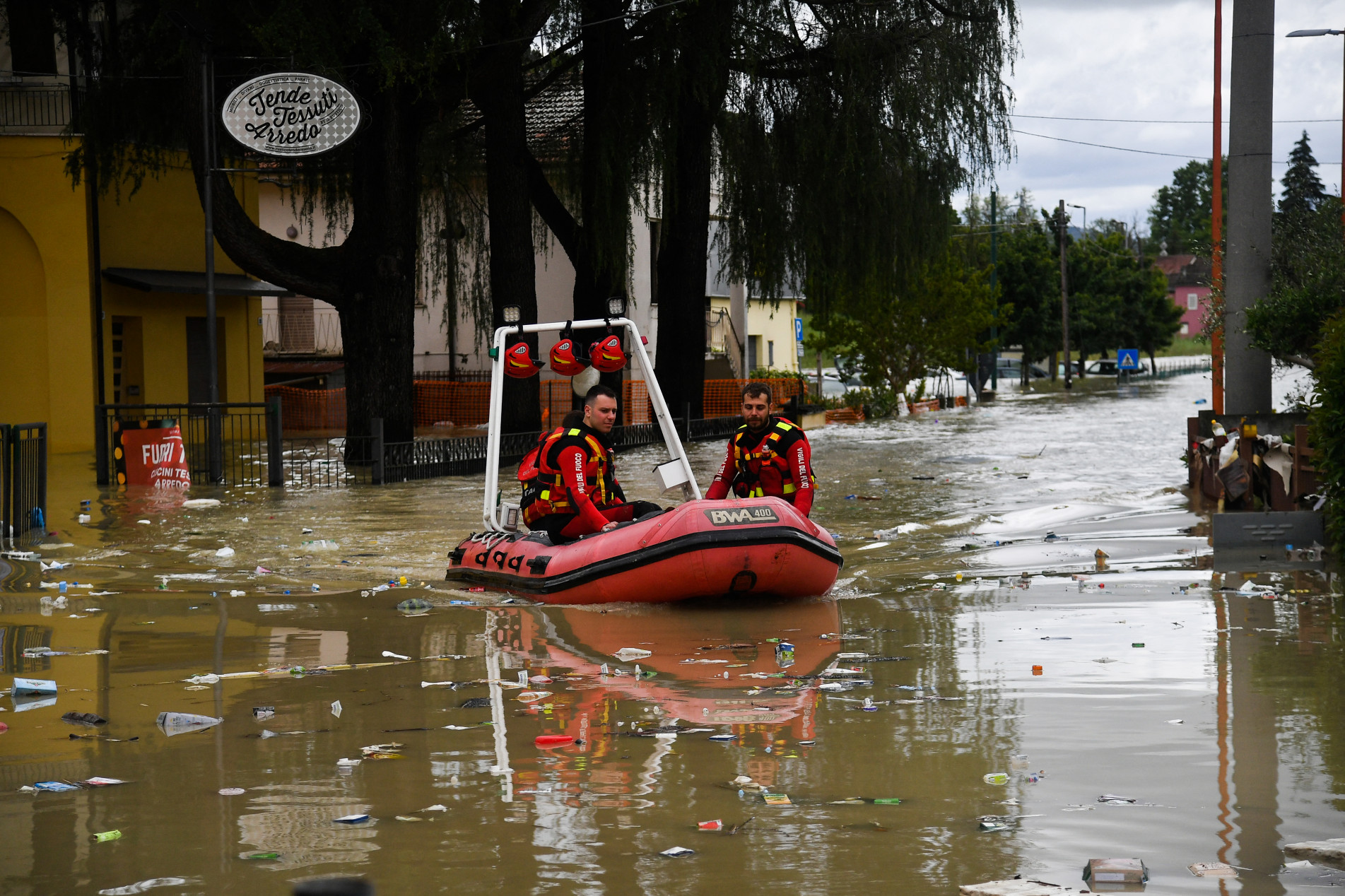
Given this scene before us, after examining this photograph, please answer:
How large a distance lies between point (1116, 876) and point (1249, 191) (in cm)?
1298

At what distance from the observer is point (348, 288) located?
73.3ft

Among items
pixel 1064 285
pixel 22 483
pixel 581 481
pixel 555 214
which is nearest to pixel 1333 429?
pixel 581 481

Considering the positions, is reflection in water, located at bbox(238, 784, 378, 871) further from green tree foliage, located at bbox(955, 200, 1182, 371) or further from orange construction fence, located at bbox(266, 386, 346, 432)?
green tree foliage, located at bbox(955, 200, 1182, 371)

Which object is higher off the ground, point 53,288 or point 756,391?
point 53,288

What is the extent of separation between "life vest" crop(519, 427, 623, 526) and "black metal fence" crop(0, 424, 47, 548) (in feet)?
18.8

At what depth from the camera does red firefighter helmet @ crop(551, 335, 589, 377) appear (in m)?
10.2

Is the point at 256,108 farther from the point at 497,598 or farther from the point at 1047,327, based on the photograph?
the point at 1047,327

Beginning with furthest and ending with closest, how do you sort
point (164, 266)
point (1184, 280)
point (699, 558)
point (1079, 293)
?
point (1184, 280) < point (1079, 293) < point (164, 266) < point (699, 558)

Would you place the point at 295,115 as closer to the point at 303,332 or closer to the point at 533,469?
the point at 533,469

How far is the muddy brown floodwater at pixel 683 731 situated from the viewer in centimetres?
454

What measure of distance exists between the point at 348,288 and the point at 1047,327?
5338 centimetres

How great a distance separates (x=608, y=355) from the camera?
34.3ft

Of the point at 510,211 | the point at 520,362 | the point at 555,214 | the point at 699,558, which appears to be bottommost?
the point at 699,558

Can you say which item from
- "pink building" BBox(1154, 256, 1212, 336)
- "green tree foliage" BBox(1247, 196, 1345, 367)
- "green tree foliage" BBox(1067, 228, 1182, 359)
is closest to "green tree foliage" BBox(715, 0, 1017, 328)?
"green tree foliage" BBox(1247, 196, 1345, 367)
